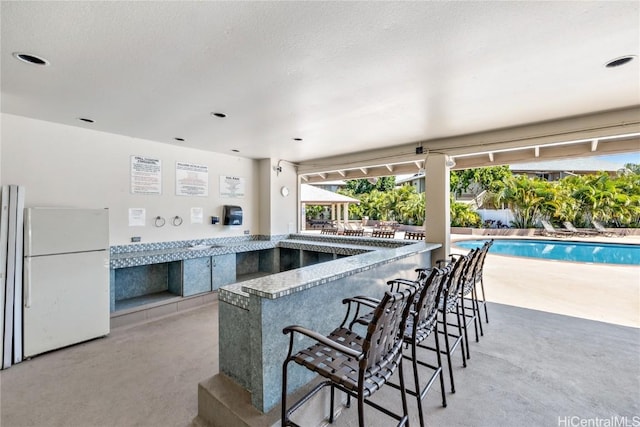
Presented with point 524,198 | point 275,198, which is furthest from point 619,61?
point 524,198

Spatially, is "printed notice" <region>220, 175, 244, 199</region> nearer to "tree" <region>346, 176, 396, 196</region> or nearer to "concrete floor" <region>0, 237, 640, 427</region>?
"concrete floor" <region>0, 237, 640, 427</region>

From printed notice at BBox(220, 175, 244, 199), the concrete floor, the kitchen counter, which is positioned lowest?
the concrete floor

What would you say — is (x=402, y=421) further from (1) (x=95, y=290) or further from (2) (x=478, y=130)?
(2) (x=478, y=130)

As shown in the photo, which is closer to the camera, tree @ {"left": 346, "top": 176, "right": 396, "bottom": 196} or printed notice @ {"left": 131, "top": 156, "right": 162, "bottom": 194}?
printed notice @ {"left": 131, "top": 156, "right": 162, "bottom": 194}

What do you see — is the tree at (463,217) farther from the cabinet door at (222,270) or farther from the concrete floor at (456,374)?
the cabinet door at (222,270)

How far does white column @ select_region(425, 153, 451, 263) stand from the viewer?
Answer: 14.6 feet

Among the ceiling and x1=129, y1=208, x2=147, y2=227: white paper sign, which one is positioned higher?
the ceiling

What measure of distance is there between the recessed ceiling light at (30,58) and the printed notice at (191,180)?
2.73 m

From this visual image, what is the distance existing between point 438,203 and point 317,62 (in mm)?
3169

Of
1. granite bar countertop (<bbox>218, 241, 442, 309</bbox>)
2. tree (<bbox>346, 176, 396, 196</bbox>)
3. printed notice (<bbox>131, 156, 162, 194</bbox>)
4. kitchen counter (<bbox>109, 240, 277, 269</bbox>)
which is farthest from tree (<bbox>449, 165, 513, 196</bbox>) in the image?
granite bar countertop (<bbox>218, 241, 442, 309</bbox>)

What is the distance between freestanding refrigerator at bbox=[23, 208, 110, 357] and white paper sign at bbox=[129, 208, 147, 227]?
0.94 meters

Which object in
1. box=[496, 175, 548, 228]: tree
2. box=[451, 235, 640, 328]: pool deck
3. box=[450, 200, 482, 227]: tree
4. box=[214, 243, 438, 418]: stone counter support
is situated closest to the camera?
box=[214, 243, 438, 418]: stone counter support

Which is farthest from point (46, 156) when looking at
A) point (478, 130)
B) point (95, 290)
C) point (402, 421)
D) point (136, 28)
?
point (478, 130)

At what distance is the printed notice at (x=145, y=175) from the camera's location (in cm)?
430
